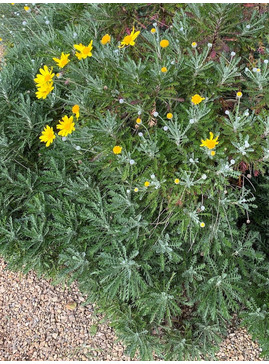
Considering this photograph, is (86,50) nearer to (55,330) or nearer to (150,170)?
(150,170)

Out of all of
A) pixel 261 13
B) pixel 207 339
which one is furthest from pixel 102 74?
pixel 207 339

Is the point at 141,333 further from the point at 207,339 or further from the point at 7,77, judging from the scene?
the point at 7,77

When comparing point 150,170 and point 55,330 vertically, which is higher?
point 150,170

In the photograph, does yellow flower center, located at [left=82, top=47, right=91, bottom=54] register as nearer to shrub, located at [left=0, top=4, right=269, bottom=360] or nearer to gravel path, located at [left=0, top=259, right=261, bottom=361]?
shrub, located at [left=0, top=4, right=269, bottom=360]

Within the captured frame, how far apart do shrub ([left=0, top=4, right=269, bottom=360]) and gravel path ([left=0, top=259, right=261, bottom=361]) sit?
209mm

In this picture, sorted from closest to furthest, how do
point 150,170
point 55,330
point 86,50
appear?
point 86,50 < point 150,170 < point 55,330

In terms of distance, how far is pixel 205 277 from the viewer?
2336mm

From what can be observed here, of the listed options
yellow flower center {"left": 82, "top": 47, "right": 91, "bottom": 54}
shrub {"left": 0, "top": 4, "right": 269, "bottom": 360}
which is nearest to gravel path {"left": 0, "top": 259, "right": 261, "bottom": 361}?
shrub {"left": 0, "top": 4, "right": 269, "bottom": 360}

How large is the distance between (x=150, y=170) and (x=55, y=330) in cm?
144

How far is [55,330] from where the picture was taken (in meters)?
2.60

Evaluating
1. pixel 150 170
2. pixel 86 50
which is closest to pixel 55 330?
pixel 150 170

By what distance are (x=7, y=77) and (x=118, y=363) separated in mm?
2297

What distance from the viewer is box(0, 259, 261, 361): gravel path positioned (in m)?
2.48

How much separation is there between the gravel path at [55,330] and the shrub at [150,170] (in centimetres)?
21
